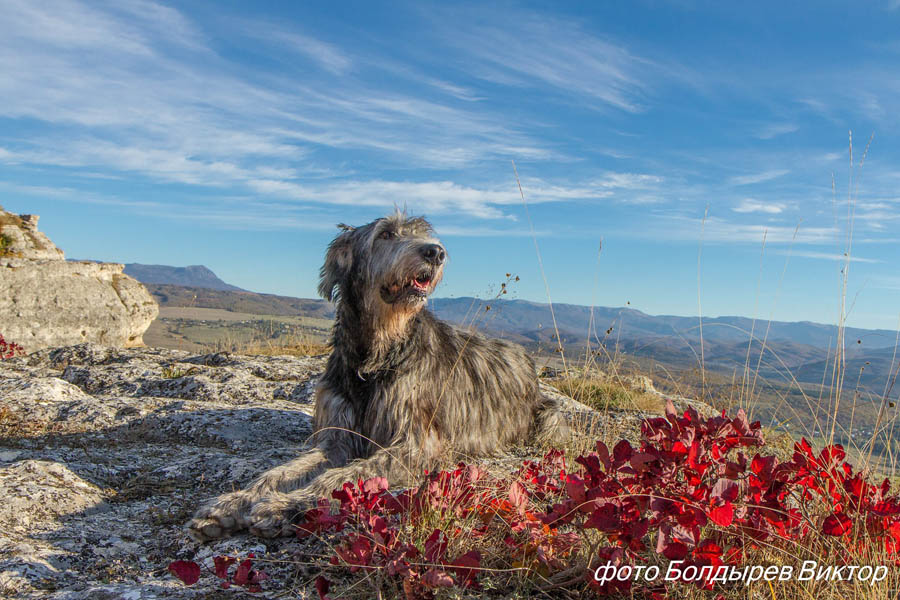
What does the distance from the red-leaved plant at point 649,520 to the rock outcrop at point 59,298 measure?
51.6 ft

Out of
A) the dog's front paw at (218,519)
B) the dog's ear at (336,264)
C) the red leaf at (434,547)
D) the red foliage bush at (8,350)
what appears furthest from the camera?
the red foliage bush at (8,350)

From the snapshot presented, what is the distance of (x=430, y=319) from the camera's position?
5.89 m

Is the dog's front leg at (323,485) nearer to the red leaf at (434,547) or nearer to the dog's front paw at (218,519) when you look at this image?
the dog's front paw at (218,519)

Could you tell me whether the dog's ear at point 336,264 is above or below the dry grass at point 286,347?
above

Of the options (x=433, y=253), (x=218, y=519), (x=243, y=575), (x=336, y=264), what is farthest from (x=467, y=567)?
(x=336, y=264)

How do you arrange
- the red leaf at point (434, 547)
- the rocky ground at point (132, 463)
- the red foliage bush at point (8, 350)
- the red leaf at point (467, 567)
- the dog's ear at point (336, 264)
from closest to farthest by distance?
the red leaf at point (467, 567) < the red leaf at point (434, 547) < the rocky ground at point (132, 463) < the dog's ear at point (336, 264) < the red foliage bush at point (8, 350)

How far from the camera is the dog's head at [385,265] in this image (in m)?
5.15

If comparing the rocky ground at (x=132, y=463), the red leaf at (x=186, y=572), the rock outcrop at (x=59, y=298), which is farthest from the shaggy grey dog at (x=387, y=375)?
the rock outcrop at (x=59, y=298)

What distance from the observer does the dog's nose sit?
5.15 metres

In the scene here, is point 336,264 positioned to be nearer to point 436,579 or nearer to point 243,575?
point 243,575

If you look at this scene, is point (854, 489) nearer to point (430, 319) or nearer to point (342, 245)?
point (430, 319)

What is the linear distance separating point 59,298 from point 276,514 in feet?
50.7

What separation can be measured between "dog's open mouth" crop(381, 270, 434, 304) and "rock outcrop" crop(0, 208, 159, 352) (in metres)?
14.2

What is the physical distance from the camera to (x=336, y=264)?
5.55 metres
